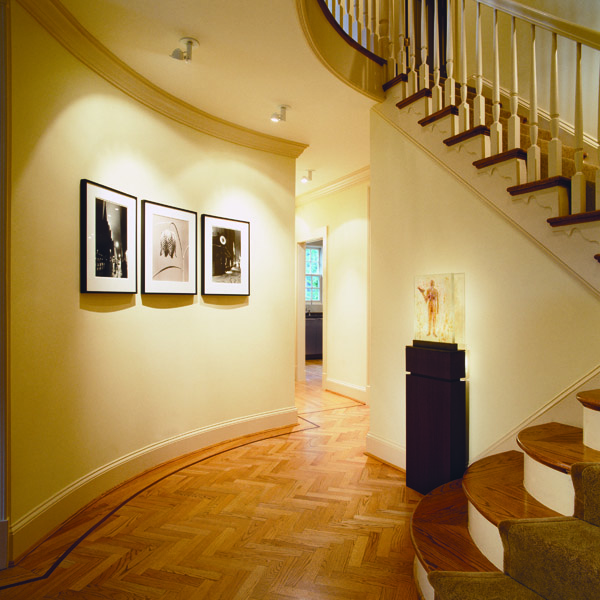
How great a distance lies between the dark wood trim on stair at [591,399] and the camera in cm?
178

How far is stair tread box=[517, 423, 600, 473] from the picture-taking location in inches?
67.6

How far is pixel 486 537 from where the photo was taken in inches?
68.9

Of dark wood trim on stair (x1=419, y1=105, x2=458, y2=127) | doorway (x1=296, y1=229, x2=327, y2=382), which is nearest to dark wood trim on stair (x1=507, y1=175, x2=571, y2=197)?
dark wood trim on stair (x1=419, y1=105, x2=458, y2=127)

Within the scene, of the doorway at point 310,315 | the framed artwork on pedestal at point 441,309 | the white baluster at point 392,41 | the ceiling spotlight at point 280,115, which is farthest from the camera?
the doorway at point 310,315

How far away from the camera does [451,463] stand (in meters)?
2.56

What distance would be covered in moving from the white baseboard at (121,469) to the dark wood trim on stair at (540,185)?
2941 mm

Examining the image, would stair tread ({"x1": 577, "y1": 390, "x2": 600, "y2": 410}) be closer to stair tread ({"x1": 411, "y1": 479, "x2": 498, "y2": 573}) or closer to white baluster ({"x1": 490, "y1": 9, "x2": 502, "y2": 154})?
stair tread ({"x1": 411, "y1": 479, "x2": 498, "y2": 573})

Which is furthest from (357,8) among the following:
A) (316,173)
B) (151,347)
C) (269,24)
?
(151,347)

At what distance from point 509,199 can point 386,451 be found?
2040mm

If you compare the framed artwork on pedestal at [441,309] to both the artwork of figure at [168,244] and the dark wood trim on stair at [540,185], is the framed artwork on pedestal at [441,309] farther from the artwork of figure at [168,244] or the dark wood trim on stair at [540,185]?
the artwork of figure at [168,244]

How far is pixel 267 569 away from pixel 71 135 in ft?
8.46

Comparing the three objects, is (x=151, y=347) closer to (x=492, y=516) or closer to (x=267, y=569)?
(x=267, y=569)

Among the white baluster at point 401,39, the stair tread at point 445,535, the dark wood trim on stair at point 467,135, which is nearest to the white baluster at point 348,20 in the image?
the white baluster at point 401,39

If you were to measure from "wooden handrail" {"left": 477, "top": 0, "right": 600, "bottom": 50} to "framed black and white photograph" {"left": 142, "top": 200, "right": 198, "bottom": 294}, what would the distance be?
101 inches
